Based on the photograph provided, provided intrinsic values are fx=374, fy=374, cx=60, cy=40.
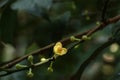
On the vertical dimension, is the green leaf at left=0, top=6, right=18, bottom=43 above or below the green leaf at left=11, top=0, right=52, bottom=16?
above

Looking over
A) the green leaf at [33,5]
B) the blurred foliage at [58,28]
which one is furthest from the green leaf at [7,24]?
the green leaf at [33,5]

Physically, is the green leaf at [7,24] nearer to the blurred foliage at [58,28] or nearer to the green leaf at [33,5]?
the blurred foliage at [58,28]

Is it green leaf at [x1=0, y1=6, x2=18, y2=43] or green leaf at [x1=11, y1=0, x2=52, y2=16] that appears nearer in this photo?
green leaf at [x1=11, y1=0, x2=52, y2=16]

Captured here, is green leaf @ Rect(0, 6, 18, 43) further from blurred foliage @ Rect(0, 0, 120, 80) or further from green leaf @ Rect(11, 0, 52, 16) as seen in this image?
green leaf @ Rect(11, 0, 52, 16)

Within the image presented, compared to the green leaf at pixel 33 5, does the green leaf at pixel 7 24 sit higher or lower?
higher

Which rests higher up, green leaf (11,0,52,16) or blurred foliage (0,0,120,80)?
blurred foliage (0,0,120,80)

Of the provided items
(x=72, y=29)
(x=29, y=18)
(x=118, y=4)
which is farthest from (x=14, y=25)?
(x=29, y=18)

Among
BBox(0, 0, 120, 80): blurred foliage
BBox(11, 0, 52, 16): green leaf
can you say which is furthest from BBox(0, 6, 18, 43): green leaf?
BBox(11, 0, 52, 16): green leaf

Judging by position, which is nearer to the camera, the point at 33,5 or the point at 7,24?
the point at 33,5

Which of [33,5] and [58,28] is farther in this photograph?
[58,28]
